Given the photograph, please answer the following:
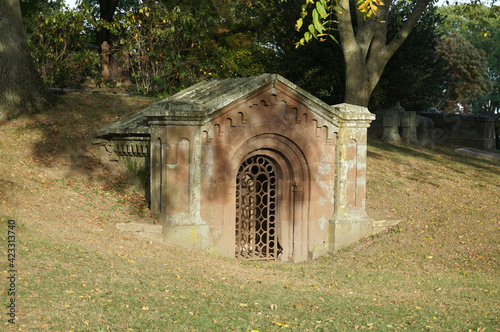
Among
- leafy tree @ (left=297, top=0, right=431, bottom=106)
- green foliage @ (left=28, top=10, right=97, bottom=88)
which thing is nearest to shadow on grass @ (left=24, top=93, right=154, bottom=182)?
green foliage @ (left=28, top=10, right=97, bottom=88)

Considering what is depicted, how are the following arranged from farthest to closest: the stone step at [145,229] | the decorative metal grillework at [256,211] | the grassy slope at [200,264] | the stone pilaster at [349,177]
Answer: the stone pilaster at [349,177] → the decorative metal grillework at [256,211] → the stone step at [145,229] → the grassy slope at [200,264]

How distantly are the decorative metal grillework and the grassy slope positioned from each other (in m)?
1.11

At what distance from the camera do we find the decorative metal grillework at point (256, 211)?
11.9m

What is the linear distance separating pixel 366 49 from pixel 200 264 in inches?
387

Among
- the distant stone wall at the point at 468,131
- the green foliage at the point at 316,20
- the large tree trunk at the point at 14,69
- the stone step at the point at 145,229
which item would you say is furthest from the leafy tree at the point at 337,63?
the stone step at the point at 145,229

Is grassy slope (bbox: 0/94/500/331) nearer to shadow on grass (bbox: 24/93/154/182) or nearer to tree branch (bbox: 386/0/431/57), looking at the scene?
shadow on grass (bbox: 24/93/154/182)

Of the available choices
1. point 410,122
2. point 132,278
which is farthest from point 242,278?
point 410,122

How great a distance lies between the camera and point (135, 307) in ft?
23.1

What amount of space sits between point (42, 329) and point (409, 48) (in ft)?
67.0

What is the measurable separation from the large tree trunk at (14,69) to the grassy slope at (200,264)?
0.42 meters

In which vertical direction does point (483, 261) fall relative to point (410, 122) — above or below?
below

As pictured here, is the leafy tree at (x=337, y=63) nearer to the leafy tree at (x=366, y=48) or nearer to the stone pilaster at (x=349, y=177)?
the leafy tree at (x=366, y=48)

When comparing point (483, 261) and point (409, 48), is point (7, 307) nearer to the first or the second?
point (483, 261)

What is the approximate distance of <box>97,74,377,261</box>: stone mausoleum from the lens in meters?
10.8
